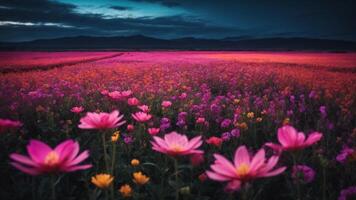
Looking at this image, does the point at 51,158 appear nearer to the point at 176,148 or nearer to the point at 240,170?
the point at 176,148

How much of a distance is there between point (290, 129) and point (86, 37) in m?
188

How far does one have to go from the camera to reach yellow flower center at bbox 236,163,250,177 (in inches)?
38.3

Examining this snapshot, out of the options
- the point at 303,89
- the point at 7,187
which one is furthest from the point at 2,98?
the point at 303,89

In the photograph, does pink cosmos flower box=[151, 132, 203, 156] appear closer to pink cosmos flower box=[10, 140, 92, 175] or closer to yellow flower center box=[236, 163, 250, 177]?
yellow flower center box=[236, 163, 250, 177]

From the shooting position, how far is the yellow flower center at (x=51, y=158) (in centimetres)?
96

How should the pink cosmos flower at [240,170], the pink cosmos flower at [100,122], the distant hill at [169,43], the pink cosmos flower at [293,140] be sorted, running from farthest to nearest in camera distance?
the distant hill at [169,43], the pink cosmos flower at [100,122], the pink cosmos flower at [293,140], the pink cosmos flower at [240,170]

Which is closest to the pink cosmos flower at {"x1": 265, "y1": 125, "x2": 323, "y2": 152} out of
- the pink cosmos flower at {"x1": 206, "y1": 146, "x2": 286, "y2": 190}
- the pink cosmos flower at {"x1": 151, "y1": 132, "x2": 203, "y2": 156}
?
the pink cosmos flower at {"x1": 206, "y1": 146, "x2": 286, "y2": 190}

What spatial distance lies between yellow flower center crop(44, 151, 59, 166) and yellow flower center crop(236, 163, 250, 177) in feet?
1.84

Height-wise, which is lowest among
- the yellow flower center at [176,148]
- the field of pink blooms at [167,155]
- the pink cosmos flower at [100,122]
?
the field of pink blooms at [167,155]

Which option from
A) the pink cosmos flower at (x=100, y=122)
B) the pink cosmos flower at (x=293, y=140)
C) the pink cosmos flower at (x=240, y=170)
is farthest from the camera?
the pink cosmos flower at (x=100, y=122)

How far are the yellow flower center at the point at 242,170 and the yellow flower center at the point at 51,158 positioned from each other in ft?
1.84

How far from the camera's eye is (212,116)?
153 inches

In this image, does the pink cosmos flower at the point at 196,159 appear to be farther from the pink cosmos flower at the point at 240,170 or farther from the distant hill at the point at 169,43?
the distant hill at the point at 169,43

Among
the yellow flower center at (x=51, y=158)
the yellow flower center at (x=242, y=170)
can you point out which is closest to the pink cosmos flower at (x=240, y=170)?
the yellow flower center at (x=242, y=170)
